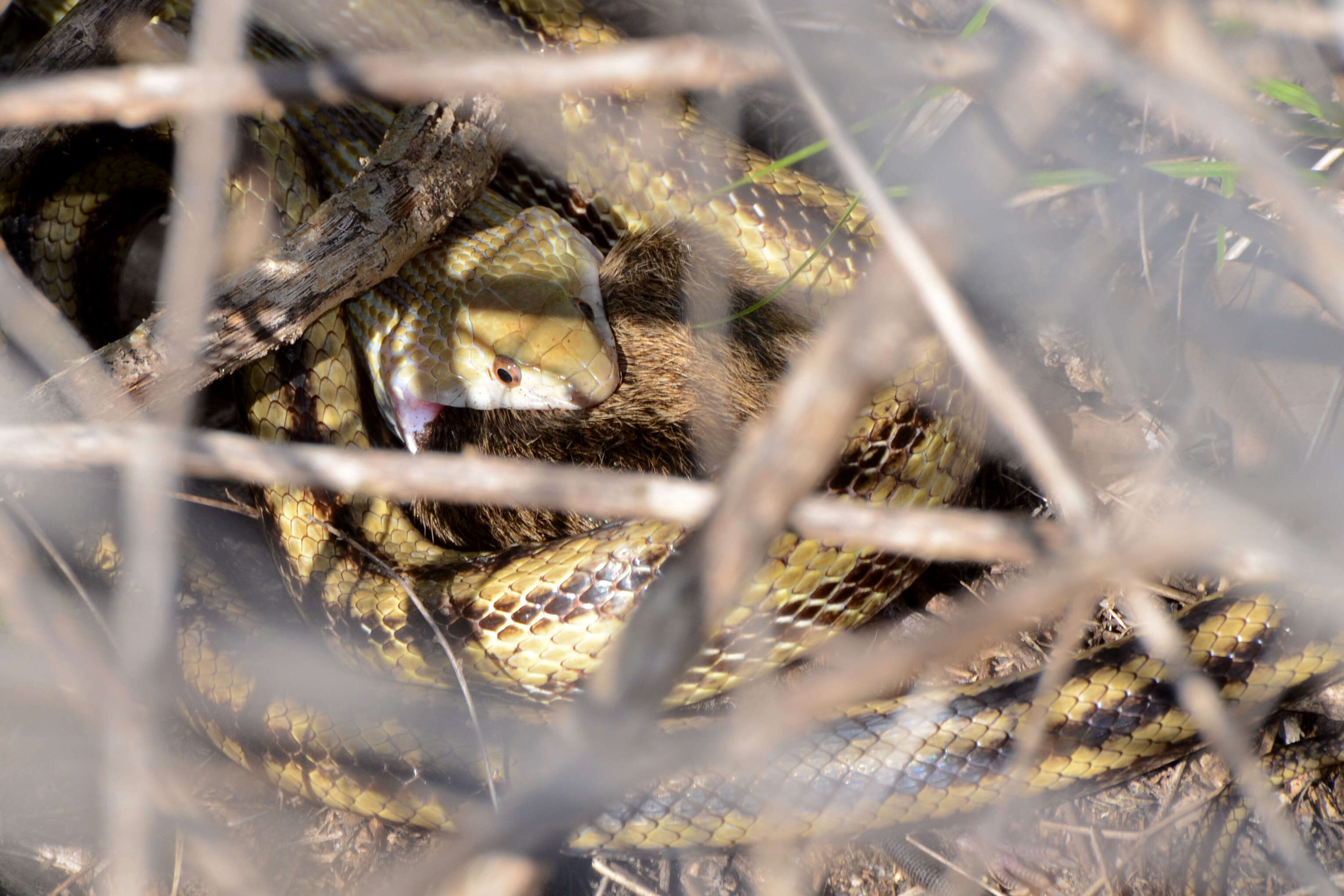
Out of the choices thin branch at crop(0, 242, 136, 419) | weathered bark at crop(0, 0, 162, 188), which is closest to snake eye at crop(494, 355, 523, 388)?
thin branch at crop(0, 242, 136, 419)

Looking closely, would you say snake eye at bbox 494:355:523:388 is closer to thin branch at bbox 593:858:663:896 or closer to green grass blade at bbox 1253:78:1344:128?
thin branch at bbox 593:858:663:896

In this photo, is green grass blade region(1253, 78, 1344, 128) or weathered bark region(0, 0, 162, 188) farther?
weathered bark region(0, 0, 162, 188)


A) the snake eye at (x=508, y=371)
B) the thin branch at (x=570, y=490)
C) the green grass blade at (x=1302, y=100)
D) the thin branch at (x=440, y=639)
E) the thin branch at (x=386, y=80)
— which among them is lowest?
the thin branch at (x=440, y=639)

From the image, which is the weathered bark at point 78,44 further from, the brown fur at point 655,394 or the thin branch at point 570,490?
the thin branch at point 570,490

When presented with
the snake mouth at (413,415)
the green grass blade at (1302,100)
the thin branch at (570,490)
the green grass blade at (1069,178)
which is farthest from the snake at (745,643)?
the thin branch at (570,490)

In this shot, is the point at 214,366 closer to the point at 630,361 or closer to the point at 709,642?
the point at 630,361

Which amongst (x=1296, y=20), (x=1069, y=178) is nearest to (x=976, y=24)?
(x=1069, y=178)

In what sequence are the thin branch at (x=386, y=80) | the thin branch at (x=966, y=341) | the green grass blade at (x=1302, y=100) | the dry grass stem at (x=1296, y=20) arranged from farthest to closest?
the green grass blade at (x=1302, y=100)
the dry grass stem at (x=1296, y=20)
the thin branch at (x=386, y=80)
the thin branch at (x=966, y=341)

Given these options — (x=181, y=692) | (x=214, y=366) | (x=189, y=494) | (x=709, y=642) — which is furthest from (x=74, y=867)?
(x=709, y=642)
